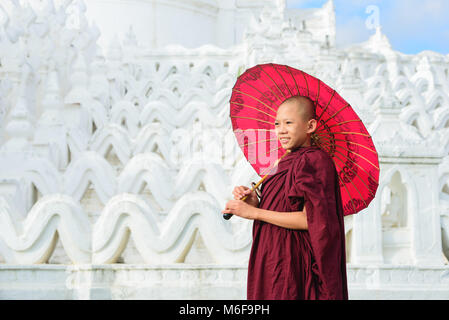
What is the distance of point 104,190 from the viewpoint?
249 inches

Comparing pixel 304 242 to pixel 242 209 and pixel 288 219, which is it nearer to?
pixel 288 219

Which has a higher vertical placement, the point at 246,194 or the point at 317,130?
the point at 317,130

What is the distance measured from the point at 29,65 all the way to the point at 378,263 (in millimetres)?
6389

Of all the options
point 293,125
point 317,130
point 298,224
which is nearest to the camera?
point 298,224

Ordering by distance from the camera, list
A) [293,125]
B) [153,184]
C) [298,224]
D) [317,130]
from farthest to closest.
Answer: [153,184], [317,130], [293,125], [298,224]

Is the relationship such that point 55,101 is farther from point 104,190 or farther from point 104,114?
point 104,190

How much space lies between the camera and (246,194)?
2475 mm

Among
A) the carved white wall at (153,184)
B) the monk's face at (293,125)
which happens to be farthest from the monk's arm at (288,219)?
the carved white wall at (153,184)

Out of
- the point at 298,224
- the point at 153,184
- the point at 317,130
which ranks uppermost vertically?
the point at 317,130

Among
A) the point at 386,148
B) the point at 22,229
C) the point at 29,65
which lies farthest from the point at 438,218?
the point at 29,65

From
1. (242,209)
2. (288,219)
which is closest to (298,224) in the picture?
(288,219)

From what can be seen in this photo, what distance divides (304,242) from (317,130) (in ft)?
1.59

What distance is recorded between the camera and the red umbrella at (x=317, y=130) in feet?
8.35

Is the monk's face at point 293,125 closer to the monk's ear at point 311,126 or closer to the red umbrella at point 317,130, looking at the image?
the monk's ear at point 311,126
